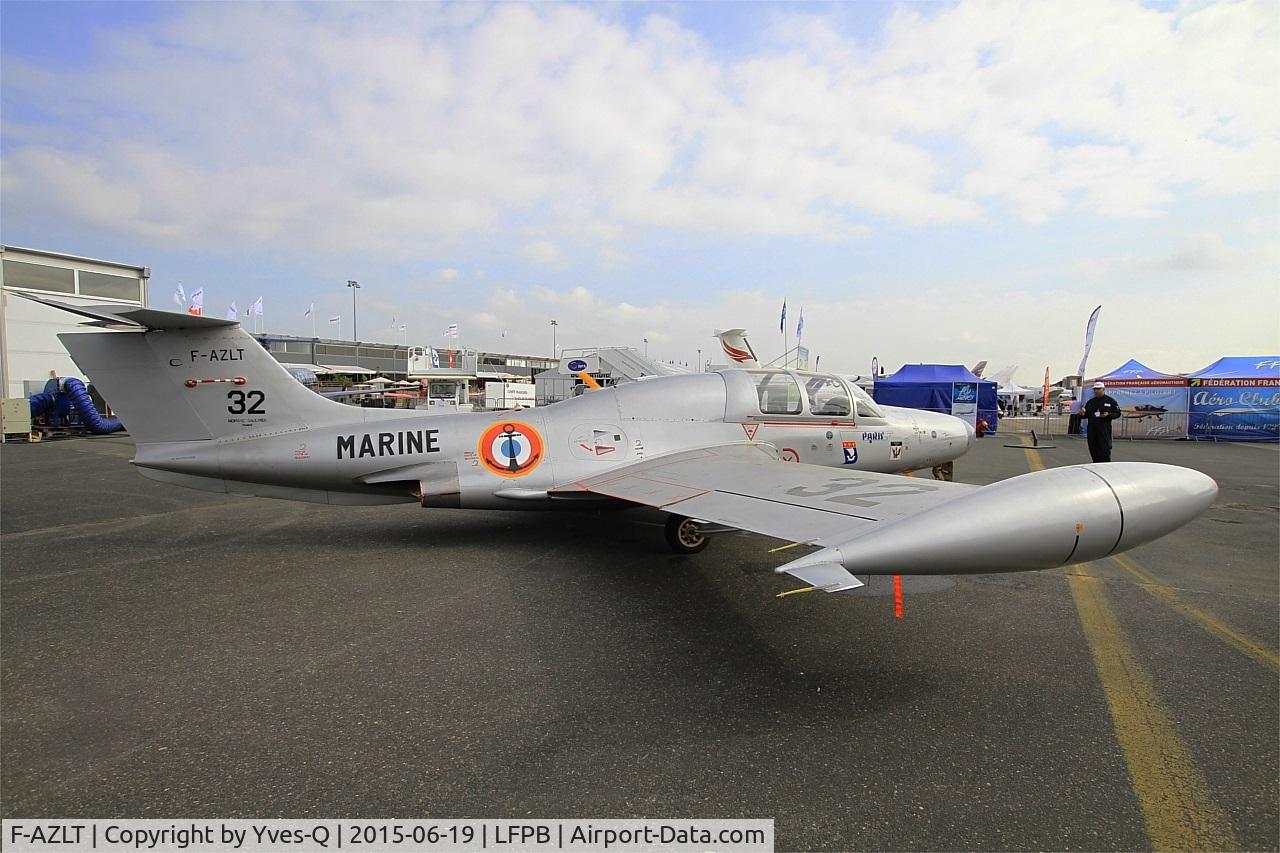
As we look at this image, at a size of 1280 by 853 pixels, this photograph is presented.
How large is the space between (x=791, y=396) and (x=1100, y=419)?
8.34 m

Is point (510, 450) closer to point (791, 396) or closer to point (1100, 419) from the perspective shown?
point (791, 396)

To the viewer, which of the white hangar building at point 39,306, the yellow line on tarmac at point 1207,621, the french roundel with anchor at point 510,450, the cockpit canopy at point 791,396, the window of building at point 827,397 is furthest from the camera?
the white hangar building at point 39,306

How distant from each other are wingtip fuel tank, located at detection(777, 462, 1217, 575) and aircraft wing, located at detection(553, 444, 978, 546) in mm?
329

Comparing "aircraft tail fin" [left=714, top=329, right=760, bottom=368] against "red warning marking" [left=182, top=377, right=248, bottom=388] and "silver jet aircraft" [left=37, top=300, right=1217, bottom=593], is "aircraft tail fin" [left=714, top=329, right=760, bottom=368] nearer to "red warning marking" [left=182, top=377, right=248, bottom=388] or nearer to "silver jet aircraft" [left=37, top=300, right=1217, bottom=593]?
"silver jet aircraft" [left=37, top=300, right=1217, bottom=593]

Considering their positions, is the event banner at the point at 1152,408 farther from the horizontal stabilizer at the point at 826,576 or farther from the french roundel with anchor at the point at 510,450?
the horizontal stabilizer at the point at 826,576

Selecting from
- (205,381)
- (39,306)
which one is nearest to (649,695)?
(205,381)

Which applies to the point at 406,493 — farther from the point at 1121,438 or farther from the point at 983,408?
the point at 1121,438

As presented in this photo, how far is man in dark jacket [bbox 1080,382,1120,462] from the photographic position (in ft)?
36.8

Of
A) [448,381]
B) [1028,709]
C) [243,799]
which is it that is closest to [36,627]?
[243,799]

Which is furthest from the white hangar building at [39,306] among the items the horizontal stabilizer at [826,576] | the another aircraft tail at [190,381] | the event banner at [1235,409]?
the event banner at [1235,409]

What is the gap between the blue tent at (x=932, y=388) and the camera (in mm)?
21281

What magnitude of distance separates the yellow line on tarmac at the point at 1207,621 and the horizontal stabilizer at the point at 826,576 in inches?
126

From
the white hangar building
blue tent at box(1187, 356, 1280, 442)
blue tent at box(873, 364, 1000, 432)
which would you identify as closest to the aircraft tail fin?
blue tent at box(873, 364, 1000, 432)

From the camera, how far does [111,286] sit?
3203cm
